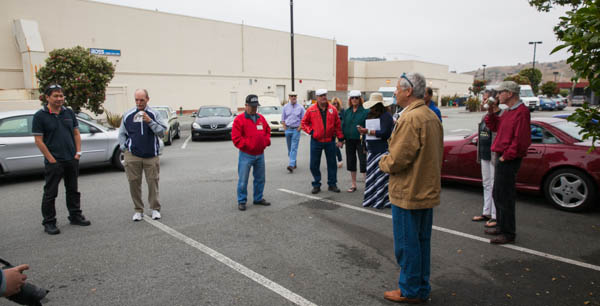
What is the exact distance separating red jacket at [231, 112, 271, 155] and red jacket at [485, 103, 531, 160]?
3.42 m

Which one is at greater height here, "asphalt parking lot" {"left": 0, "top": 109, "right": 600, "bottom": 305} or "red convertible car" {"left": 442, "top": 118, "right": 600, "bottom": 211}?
"red convertible car" {"left": 442, "top": 118, "right": 600, "bottom": 211}

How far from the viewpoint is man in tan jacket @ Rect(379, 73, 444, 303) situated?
10.3 feet

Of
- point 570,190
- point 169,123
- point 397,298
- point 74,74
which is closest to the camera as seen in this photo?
point 397,298

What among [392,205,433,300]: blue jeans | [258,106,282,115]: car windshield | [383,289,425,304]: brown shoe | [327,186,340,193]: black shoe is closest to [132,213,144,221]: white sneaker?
[327,186,340,193]: black shoe

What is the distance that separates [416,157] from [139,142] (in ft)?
13.3

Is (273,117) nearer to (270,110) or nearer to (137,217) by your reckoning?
(270,110)

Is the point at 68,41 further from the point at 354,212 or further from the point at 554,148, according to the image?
the point at 554,148

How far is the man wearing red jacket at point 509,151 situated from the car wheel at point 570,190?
6.19ft

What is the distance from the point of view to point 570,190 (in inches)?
231

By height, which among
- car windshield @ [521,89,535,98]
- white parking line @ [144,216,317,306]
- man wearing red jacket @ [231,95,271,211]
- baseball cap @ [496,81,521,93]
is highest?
car windshield @ [521,89,535,98]

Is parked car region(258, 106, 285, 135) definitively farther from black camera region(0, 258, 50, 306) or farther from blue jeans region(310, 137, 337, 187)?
black camera region(0, 258, 50, 306)

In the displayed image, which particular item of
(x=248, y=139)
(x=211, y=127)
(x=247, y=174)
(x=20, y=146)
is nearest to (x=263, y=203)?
(x=247, y=174)

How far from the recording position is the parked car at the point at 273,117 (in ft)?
56.1

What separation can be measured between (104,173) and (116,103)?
21.2 m
